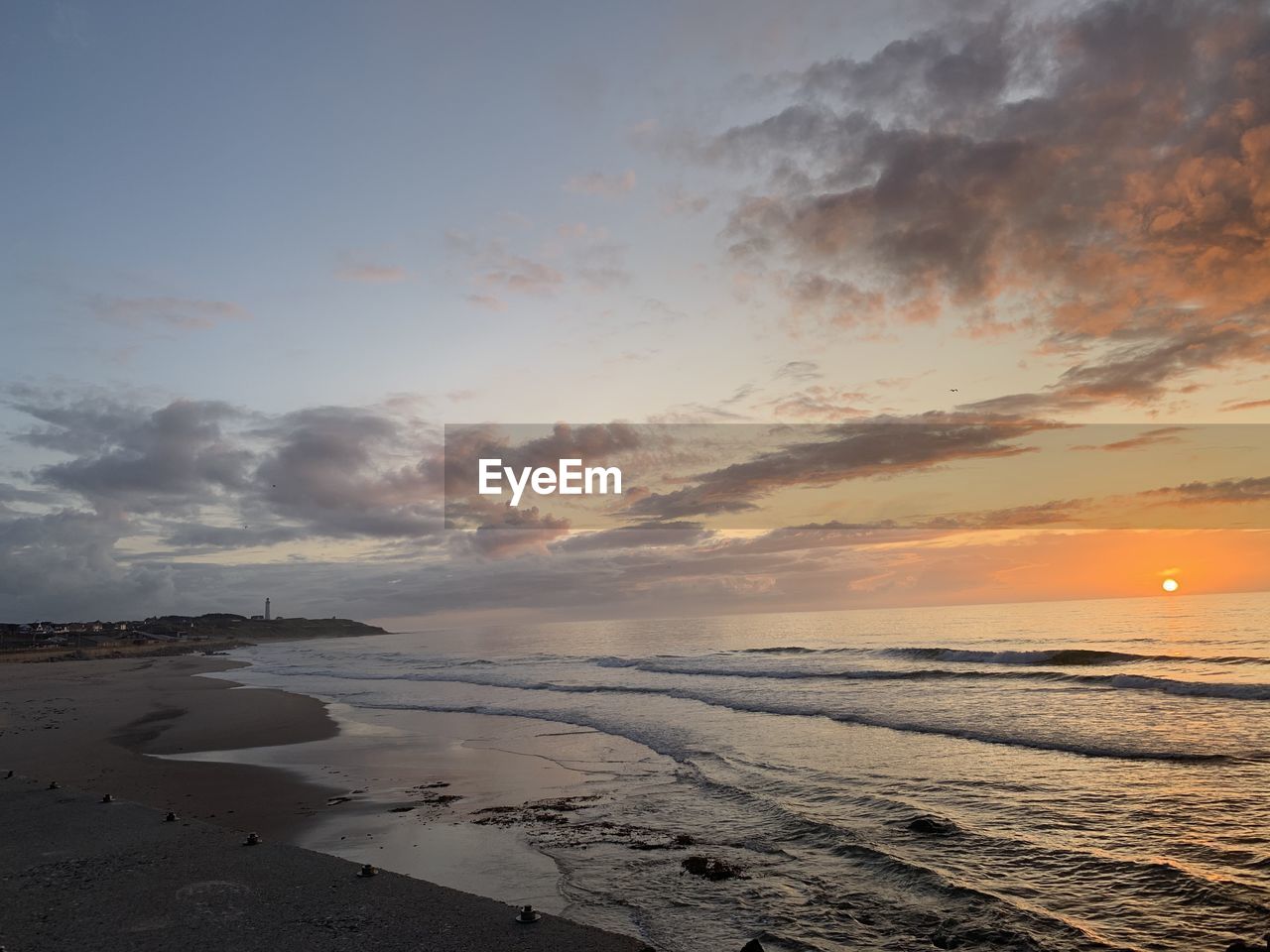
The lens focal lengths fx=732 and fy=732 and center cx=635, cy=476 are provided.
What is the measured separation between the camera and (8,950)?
7.41 m

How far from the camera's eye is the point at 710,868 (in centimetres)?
1120

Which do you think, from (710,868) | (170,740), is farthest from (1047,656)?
(170,740)

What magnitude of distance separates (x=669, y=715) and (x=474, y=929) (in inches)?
866

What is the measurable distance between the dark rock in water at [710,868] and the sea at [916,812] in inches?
1.9

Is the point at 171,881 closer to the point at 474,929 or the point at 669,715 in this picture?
the point at 474,929

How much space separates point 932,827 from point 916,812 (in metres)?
1.21

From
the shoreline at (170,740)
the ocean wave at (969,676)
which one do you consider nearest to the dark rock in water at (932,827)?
the shoreline at (170,740)

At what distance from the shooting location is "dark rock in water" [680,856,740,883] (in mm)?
10891

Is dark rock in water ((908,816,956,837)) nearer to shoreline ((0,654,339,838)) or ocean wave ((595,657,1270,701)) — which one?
shoreline ((0,654,339,838))

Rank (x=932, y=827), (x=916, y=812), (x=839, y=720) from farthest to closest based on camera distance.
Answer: (x=839, y=720), (x=916, y=812), (x=932, y=827)

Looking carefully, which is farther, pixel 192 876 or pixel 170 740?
pixel 170 740

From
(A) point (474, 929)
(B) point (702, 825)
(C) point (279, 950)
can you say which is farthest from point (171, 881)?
(B) point (702, 825)

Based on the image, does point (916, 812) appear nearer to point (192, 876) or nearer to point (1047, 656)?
point (192, 876)

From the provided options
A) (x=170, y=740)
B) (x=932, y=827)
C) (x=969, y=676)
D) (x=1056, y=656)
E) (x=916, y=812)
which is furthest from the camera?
(x=1056, y=656)
